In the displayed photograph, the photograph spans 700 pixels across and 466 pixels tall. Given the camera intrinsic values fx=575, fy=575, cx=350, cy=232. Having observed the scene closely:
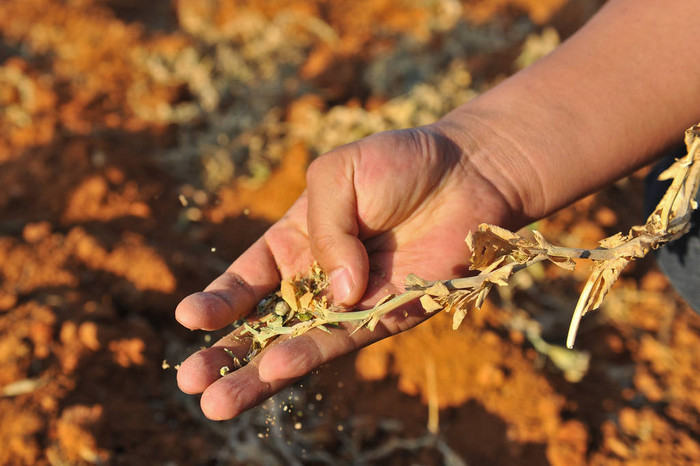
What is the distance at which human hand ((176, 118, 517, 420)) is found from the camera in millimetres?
1330

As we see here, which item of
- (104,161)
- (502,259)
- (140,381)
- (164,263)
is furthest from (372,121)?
(502,259)

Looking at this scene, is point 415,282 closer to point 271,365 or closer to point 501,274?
point 501,274

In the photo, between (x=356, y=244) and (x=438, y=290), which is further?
(x=356, y=244)

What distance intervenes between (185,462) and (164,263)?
88 cm

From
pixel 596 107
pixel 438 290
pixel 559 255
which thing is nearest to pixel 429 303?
pixel 438 290

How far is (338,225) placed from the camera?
1451 millimetres

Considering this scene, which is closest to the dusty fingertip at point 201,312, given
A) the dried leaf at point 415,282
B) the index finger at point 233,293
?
the index finger at point 233,293

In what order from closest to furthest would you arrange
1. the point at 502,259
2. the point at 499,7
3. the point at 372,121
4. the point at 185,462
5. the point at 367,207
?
1. the point at 502,259
2. the point at 367,207
3. the point at 185,462
4. the point at 372,121
5. the point at 499,7

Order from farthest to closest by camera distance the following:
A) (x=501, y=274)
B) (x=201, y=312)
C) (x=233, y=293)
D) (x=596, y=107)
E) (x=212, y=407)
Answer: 1. (x=596, y=107)
2. (x=233, y=293)
3. (x=201, y=312)
4. (x=212, y=407)
5. (x=501, y=274)

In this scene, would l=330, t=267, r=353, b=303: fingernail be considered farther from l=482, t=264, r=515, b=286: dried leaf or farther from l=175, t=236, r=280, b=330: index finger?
l=482, t=264, r=515, b=286: dried leaf

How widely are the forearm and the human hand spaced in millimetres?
91

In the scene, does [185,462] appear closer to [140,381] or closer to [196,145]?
[140,381]

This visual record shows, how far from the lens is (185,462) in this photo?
1.95 m

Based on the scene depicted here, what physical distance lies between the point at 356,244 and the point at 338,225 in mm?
68
